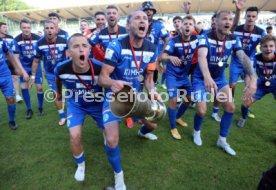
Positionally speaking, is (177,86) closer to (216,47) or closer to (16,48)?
(216,47)

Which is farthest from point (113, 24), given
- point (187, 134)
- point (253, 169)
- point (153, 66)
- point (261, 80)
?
point (253, 169)

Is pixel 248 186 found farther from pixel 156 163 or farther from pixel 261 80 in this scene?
pixel 261 80

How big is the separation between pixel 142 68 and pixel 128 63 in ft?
0.88

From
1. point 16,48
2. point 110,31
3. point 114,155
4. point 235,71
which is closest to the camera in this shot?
point 114,155

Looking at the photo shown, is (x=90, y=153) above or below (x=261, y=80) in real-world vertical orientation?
below

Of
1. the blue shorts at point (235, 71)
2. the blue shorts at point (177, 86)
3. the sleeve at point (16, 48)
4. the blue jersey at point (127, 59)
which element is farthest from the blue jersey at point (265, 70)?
the sleeve at point (16, 48)

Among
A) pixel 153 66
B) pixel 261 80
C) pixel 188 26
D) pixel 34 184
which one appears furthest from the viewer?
pixel 261 80

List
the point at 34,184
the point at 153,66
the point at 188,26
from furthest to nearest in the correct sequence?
the point at 188,26, the point at 153,66, the point at 34,184

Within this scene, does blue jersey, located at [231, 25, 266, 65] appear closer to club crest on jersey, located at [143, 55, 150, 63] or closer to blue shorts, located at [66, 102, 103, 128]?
club crest on jersey, located at [143, 55, 150, 63]

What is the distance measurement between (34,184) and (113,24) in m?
3.51

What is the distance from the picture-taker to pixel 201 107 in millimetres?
4473

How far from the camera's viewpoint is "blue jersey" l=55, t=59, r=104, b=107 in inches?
142

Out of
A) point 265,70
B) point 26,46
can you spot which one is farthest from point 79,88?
point 26,46

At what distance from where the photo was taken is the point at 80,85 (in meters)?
3.64
